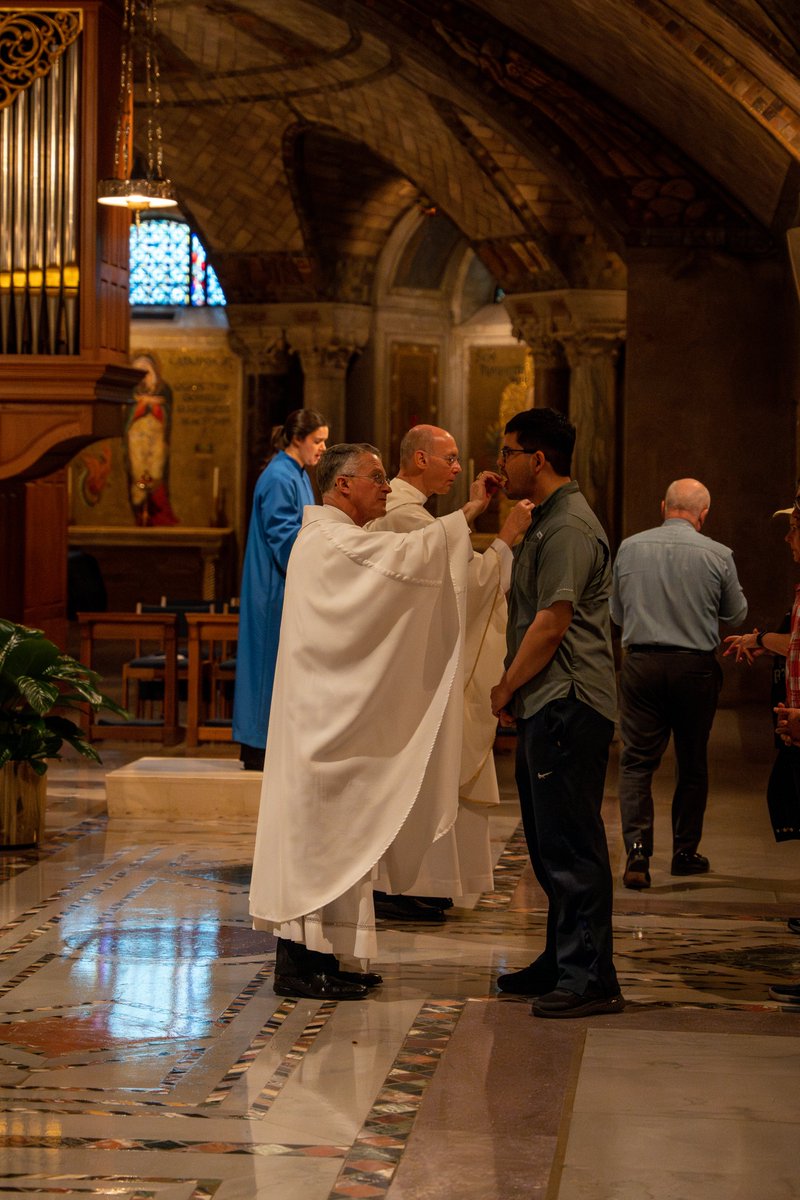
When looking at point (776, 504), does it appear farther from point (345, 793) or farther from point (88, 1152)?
point (88, 1152)

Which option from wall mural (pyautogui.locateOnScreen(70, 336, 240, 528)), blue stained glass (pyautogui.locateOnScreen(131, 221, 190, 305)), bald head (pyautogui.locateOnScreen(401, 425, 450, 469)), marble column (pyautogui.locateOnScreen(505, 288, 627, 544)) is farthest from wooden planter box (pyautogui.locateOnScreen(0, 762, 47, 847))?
blue stained glass (pyautogui.locateOnScreen(131, 221, 190, 305))

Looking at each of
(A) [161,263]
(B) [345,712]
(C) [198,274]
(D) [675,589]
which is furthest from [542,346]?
(B) [345,712]

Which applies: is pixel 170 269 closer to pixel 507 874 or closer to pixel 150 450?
pixel 150 450

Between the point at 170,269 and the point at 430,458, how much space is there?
15.3 metres

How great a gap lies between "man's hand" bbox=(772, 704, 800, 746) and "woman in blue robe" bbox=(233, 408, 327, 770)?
3259mm

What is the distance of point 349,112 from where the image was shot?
15.1 metres

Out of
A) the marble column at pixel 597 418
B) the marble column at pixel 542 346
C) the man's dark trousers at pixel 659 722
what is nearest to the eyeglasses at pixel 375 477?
the man's dark trousers at pixel 659 722

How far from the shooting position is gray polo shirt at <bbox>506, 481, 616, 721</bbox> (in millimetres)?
4504

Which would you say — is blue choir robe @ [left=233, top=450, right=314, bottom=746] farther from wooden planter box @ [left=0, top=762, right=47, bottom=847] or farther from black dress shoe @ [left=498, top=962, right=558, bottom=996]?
black dress shoe @ [left=498, top=962, right=558, bottom=996]

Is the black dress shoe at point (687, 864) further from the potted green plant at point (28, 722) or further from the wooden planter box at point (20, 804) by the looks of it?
the wooden planter box at point (20, 804)

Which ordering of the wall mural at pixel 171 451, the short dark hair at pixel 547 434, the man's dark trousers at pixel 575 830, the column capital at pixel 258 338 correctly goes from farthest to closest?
1. the wall mural at pixel 171 451
2. the column capital at pixel 258 338
3. the short dark hair at pixel 547 434
4. the man's dark trousers at pixel 575 830

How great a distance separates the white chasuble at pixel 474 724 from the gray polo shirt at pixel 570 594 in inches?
30.2

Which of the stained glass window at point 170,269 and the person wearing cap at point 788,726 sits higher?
the stained glass window at point 170,269

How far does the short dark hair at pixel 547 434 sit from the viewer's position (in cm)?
462
